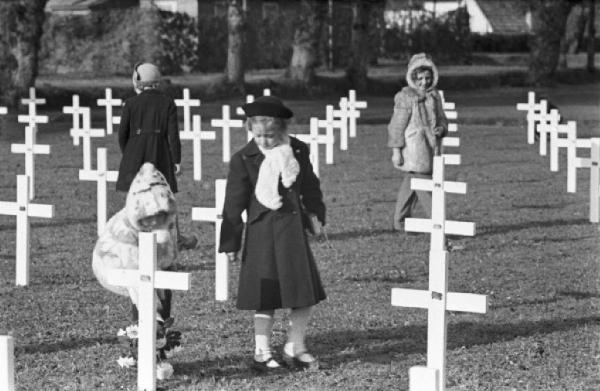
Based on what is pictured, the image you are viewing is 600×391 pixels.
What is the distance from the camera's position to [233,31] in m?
41.1

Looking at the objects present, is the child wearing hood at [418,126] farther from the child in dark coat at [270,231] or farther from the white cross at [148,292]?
the white cross at [148,292]

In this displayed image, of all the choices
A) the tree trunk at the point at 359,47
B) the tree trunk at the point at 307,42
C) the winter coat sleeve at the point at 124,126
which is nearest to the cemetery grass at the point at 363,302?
the winter coat sleeve at the point at 124,126

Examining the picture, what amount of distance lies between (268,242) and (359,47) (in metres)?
35.1

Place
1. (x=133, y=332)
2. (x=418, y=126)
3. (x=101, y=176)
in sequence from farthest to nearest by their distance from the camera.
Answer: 1. (x=418, y=126)
2. (x=101, y=176)
3. (x=133, y=332)

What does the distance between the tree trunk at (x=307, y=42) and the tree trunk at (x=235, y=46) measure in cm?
204

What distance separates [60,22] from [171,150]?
3650 centimetres

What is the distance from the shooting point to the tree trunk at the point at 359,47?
42.9 m

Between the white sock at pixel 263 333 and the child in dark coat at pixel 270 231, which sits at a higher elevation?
the child in dark coat at pixel 270 231

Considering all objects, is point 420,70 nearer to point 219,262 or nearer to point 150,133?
point 150,133

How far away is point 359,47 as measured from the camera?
4384cm

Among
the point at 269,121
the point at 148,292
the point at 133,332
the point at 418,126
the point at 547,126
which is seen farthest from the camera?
the point at 547,126

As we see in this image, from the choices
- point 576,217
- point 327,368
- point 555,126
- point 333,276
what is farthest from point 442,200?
point 555,126

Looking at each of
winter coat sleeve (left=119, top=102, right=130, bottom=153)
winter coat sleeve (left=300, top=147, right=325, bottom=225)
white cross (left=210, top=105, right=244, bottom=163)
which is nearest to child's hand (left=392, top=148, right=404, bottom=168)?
winter coat sleeve (left=119, top=102, right=130, bottom=153)

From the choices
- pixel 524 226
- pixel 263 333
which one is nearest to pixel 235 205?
pixel 263 333
